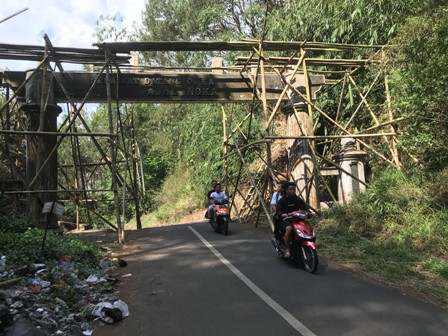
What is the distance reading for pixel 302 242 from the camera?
7742 millimetres

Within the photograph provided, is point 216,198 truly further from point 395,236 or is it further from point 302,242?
point 302,242

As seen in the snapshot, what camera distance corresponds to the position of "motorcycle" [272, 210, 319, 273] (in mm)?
7535

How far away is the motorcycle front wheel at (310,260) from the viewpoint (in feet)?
24.5

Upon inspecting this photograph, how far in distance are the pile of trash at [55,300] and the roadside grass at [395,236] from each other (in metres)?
4.40

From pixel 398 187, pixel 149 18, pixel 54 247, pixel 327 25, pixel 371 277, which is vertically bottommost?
pixel 371 277

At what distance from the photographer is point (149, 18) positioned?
33.8m

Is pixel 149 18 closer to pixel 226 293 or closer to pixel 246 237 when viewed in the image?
pixel 246 237

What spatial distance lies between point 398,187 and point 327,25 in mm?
8597

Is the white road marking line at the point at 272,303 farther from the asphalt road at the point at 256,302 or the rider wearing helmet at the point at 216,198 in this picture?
the rider wearing helmet at the point at 216,198

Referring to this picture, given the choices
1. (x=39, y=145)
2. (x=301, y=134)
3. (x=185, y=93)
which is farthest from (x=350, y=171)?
(x=39, y=145)

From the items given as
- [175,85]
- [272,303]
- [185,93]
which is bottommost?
[272,303]

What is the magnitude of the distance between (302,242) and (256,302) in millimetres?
2172

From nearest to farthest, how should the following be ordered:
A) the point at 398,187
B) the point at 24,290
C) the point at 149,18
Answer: the point at 24,290 → the point at 398,187 → the point at 149,18

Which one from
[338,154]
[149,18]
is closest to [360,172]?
[338,154]
